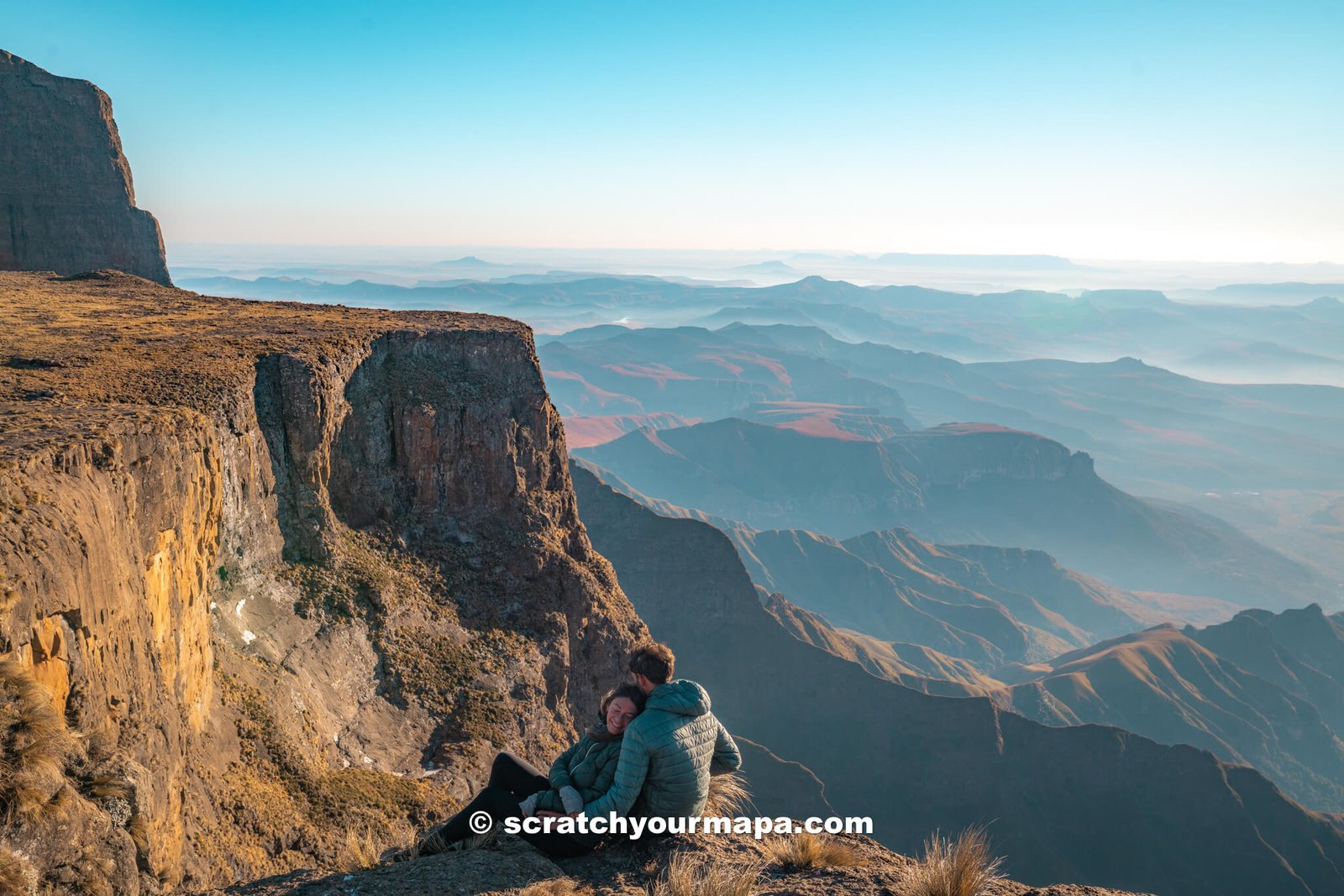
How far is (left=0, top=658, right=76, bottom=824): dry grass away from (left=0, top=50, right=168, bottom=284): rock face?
176ft

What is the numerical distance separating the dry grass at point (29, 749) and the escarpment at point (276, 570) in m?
0.09

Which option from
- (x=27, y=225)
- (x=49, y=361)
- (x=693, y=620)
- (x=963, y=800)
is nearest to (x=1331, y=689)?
(x=963, y=800)

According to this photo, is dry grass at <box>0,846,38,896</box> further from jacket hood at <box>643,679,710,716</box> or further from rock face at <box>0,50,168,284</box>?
rock face at <box>0,50,168,284</box>

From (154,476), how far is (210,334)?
40.0ft

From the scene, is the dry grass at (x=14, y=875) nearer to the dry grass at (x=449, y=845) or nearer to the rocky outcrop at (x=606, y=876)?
the rocky outcrop at (x=606, y=876)

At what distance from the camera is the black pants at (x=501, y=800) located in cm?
707

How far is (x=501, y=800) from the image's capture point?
7.13 metres

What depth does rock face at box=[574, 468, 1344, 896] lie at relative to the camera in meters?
54.2

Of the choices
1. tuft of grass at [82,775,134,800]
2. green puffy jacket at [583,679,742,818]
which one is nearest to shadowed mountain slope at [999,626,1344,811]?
green puffy jacket at [583,679,742,818]

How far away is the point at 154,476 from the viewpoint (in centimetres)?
1244

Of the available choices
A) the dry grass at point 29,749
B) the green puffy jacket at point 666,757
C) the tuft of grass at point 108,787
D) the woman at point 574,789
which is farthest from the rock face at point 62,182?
the green puffy jacket at point 666,757

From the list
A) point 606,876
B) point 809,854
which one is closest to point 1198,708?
point 809,854

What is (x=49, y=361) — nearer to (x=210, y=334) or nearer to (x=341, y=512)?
(x=210, y=334)

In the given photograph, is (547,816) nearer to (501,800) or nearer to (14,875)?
(501,800)
